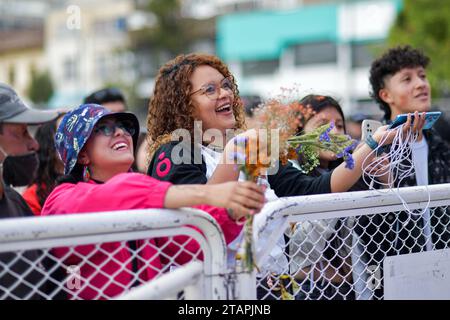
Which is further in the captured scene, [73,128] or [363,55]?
[363,55]

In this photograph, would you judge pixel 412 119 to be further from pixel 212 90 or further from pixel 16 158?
pixel 16 158

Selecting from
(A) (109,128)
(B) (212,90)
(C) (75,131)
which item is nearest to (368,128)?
(B) (212,90)

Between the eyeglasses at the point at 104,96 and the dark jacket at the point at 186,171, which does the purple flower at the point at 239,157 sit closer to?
the dark jacket at the point at 186,171

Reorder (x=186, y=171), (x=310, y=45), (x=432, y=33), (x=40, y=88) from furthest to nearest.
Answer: (x=40, y=88)
(x=310, y=45)
(x=432, y=33)
(x=186, y=171)

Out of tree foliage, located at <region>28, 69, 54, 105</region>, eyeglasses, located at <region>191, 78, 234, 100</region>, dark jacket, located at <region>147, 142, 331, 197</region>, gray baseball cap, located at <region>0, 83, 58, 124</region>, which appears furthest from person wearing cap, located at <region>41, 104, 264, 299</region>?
tree foliage, located at <region>28, 69, 54, 105</region>

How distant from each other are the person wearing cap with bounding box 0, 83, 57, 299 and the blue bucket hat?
232mm

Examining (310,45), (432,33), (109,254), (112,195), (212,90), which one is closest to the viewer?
(109,254)

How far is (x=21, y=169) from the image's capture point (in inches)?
140

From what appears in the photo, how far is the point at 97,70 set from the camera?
42.3m

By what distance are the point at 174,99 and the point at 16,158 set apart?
1.36 m
